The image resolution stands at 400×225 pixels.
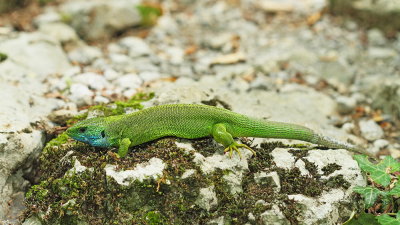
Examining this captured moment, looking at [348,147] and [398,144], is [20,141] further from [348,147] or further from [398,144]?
[398,144]

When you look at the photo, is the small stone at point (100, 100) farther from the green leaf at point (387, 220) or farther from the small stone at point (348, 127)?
the green leaf at point (387, 220)

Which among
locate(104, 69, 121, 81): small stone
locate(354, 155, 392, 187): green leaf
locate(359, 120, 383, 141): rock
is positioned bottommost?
locate(359, 120, 383, 141): rock

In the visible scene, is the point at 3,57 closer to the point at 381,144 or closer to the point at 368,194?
the point at 368,194

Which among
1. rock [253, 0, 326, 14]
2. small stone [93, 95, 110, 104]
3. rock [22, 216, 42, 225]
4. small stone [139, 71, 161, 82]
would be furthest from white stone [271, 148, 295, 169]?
rock [253, 0, 326, 14]

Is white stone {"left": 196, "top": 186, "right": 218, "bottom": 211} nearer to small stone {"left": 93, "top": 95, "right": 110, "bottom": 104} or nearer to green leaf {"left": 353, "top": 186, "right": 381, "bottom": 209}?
green leaf {"left": 353, "top": 186, "right": 381, "bottom": 209}

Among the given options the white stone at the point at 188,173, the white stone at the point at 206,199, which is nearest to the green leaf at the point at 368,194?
the white stone at the point at 206,199
